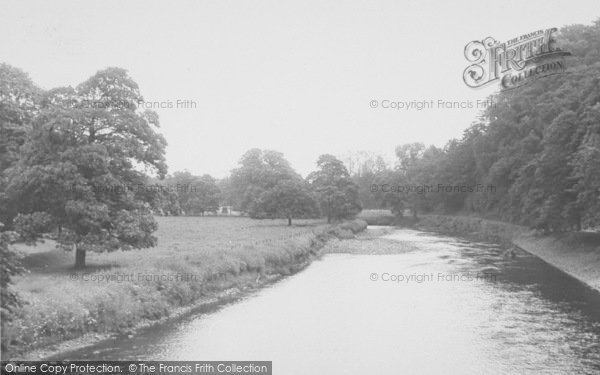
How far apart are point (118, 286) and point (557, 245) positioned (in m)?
43.3

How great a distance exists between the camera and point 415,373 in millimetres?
18781

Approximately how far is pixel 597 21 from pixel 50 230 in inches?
3353

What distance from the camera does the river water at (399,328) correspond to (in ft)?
64.5

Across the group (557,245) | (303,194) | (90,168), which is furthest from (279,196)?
(90,168)

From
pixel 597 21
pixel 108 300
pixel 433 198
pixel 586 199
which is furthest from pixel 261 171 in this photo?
pixel 108 300

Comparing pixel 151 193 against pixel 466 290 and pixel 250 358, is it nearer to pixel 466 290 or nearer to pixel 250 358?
pixel 250 358

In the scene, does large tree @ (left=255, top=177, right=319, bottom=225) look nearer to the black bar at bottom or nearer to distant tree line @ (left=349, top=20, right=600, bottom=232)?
distant tree line @ (left=349, top=20, right=600, bottom=232)

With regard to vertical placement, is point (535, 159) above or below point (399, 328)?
above

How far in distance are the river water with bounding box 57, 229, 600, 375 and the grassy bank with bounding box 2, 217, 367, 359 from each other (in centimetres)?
130

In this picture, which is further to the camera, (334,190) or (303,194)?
(334,190)

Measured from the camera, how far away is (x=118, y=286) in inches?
972

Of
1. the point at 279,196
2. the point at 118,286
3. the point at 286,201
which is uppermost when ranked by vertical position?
→ the point at 279,196

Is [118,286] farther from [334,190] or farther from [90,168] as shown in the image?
[334,190]

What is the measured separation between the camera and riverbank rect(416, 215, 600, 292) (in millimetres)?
38453
